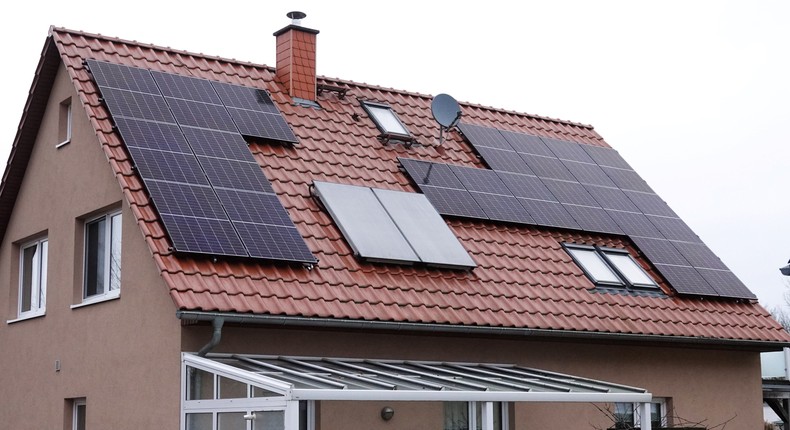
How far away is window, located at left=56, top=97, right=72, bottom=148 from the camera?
57.1 feet

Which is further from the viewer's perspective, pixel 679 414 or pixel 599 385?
pixel 679 414

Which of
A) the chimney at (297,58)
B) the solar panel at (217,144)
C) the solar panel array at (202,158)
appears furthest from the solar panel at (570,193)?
the solar panel at (217,144)

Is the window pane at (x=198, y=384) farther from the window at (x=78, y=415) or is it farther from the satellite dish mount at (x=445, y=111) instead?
the satellite dish mount at (x=445, y=111)

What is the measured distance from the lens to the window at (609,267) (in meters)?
18.1

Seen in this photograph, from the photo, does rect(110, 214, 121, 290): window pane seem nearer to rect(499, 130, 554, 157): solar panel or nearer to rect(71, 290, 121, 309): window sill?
rect(71, 290, 121, 309): window sill

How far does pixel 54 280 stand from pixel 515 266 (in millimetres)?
6647

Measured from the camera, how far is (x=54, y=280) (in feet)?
55.6

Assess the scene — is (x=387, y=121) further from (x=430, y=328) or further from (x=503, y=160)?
(x=430, y=328)

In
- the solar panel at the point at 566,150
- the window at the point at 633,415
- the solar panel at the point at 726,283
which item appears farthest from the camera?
the solar panel at the point at 566,150

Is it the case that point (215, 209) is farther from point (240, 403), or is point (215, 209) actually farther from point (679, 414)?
point (679, 414)

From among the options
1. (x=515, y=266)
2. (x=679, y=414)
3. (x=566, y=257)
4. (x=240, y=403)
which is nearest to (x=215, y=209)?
(x=240, y=403)

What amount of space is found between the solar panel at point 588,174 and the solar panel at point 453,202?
3231mm

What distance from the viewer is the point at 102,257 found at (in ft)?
53.1

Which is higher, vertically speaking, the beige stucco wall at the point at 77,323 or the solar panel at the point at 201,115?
the solar panel at the point at 201,115
